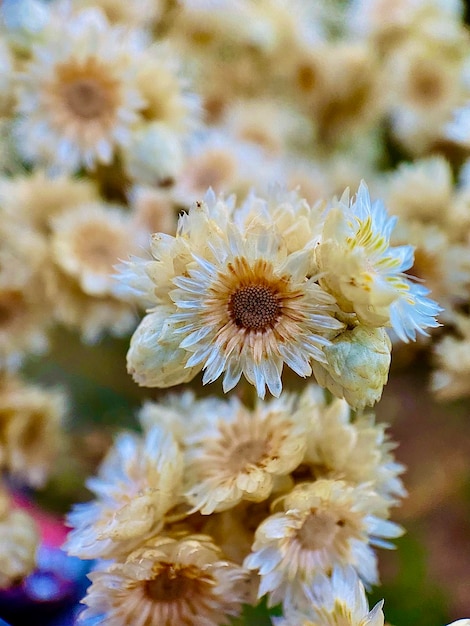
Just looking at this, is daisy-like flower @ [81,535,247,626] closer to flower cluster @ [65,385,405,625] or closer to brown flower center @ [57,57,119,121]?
flower cluster @ [65,385,405,625]

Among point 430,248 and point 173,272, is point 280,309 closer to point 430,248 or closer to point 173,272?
point 173,272

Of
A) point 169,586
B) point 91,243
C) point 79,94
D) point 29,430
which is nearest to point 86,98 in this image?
point 79,94

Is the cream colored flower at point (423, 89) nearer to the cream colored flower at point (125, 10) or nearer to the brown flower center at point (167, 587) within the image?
the cream colored flower at point (125, 10)

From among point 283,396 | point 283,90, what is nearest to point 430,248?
point 283,396

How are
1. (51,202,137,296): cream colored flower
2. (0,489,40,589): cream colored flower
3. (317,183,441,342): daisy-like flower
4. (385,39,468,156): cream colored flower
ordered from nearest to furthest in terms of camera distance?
(317,183,441,342): daisy-like flower
(0,489,40,589): cream colored flower
(51,202,137,296): cream colored flower
(385,39,468,156): cream colored flower

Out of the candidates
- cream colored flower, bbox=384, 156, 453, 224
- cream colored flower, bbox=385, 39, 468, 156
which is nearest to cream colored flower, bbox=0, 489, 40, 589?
cream colored flower, bbox=384, 156, 453, 224

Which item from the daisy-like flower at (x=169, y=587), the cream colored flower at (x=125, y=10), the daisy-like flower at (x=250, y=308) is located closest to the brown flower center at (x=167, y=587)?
the daisy-like flower at (x=169, y=587)

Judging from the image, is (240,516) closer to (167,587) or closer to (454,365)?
(167,587)
